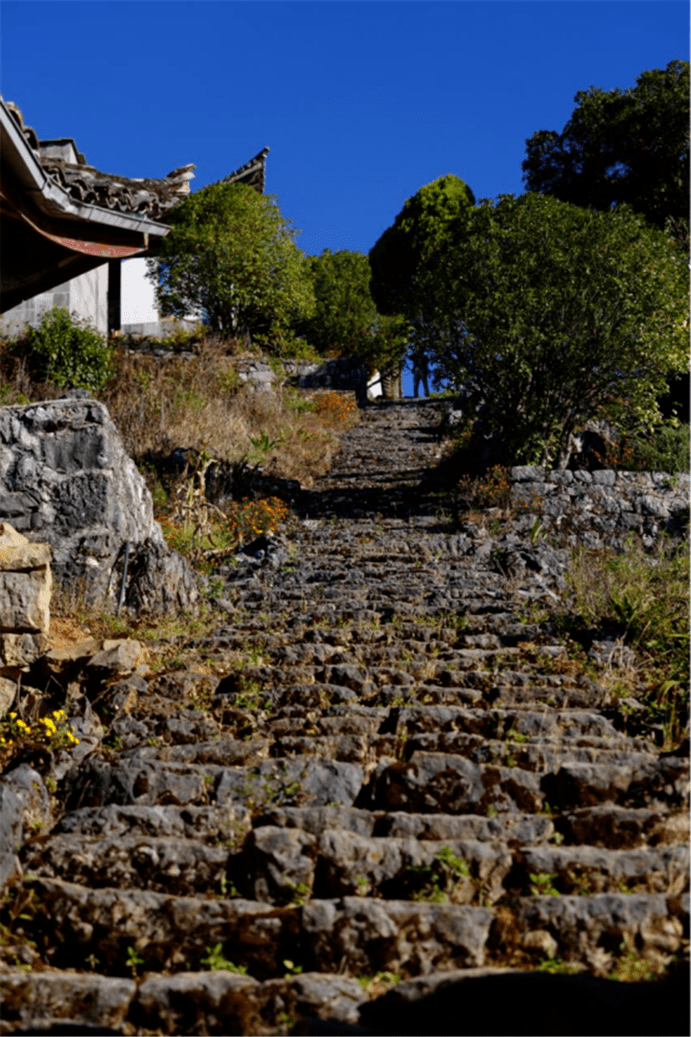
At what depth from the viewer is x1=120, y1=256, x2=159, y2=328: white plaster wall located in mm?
28109

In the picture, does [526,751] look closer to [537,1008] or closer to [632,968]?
[632,968]

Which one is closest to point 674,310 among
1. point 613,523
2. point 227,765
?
point 613,523

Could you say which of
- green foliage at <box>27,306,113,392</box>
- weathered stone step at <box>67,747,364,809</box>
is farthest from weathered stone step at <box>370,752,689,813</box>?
green foliage at <box>27,306,113,392</box>

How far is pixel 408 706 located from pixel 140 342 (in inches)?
784

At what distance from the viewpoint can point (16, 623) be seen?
27.2 feet

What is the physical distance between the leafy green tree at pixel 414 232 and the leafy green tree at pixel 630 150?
5176mm

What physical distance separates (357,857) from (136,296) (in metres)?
26.1

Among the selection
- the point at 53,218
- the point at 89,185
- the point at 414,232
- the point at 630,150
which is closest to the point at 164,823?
the point at 53,218

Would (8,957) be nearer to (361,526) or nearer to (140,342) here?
(361,526)

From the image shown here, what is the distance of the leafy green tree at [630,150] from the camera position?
88.8ft

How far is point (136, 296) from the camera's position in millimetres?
28891

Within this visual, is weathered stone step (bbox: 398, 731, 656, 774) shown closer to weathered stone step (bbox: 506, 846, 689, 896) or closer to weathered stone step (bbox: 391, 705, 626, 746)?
weathered stone step (bbox: 391, 705, 626, 746)

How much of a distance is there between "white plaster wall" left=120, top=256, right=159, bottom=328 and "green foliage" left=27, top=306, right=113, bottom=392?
776 cm

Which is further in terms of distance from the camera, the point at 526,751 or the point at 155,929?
the point at 526,751
